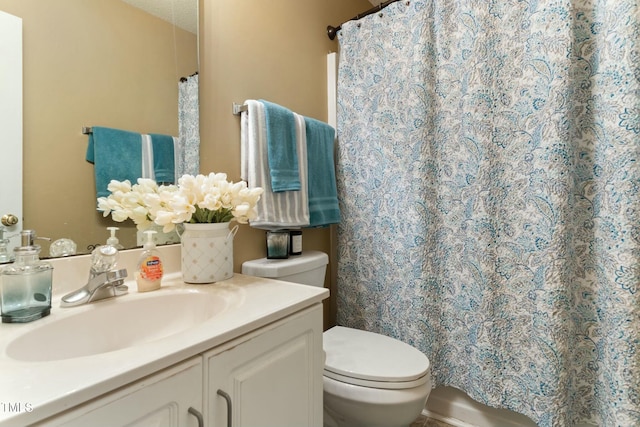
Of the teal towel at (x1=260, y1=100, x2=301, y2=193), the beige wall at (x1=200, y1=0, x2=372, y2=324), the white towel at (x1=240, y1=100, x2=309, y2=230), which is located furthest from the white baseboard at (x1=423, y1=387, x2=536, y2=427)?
the teal towel at (x1=260, y1=100, x2=301, y2=193)

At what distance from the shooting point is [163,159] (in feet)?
3.55

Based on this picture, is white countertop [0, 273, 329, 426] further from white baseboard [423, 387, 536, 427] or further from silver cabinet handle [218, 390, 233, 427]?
white baseboard [423, 387, 536, 427]

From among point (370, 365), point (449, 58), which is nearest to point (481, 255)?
point (370, 365)

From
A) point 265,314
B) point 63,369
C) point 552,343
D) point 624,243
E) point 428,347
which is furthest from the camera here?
point 428,347

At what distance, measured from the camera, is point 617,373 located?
1.12 meters

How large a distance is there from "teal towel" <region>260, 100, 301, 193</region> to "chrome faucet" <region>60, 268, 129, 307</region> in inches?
24.7

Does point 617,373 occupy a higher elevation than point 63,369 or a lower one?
lower

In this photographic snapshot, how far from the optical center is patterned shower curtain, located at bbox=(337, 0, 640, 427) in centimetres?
113

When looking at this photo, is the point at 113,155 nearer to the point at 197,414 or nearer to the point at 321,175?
the point at 197,414

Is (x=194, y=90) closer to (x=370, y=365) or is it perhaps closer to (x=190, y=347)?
(x=190, y=347)

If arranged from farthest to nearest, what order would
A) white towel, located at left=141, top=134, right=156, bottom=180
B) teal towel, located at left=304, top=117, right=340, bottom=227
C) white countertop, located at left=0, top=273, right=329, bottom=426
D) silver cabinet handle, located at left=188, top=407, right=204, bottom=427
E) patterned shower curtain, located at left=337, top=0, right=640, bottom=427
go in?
teal towel, located at left=304, top=117, right=340, bottom=227
patterned shower curtain, located at left=337, top=0, right=640, bottom=427
white towel, located at left=141, top=134, right=156, bottom=180
silver cabinet handle, located at left=188, top=407, right=204, bottom=427
white countertop, located at left=0, top=273, right=329, bottom=426

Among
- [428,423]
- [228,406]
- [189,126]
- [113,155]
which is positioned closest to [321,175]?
[189,126]

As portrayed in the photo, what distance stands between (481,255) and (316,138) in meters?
0.89

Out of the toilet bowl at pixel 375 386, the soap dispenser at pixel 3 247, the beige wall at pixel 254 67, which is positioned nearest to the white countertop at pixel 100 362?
the soap dispenser at pixel 3 247
